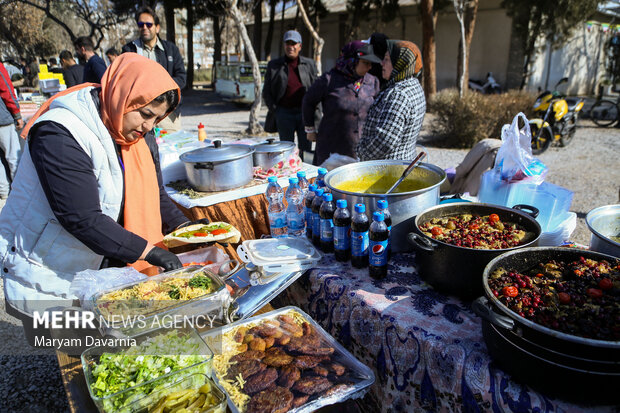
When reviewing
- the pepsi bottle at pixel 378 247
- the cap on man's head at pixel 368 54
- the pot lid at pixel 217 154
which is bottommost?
the pepsi bottle at pixel 378 247

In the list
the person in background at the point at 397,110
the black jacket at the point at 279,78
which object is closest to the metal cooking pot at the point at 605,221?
the person in background at the point at 397,110

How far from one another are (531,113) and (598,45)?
485 inches

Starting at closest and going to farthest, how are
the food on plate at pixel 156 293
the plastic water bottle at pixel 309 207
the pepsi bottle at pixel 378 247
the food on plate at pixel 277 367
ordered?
the food on plate at pixel 277 367 → the food on plate at pixel 156 293 → the pepsi bottle at pixel 378 247 → the plastic water bottle at pixel 309 207

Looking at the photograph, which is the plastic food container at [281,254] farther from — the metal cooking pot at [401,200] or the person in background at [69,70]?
the person in background at [69,70]

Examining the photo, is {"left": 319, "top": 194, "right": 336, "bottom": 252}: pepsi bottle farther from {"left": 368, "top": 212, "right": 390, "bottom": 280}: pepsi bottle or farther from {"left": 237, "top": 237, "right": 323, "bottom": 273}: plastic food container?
{"left": 368, "top": 212, "right": 390, "bottom": 280}: pepsi bottle

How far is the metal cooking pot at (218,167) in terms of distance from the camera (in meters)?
2.87

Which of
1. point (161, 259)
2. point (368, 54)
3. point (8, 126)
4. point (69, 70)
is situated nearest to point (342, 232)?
point (161, 259)

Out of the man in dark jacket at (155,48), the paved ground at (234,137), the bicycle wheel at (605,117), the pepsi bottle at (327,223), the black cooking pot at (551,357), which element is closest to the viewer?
the black cooking pot at (551,357)

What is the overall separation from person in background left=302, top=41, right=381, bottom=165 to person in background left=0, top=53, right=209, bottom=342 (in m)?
2.22

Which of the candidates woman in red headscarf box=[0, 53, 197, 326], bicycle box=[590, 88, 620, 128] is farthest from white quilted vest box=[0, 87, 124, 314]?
bicycle box=[590, 88, 620, 128]

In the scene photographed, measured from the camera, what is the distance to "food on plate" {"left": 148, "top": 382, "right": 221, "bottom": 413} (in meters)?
1.21

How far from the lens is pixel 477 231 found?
1.66 metres

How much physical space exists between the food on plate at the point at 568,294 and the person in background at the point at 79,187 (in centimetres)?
147

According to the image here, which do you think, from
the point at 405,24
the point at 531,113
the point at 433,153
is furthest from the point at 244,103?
the point at 531,113
